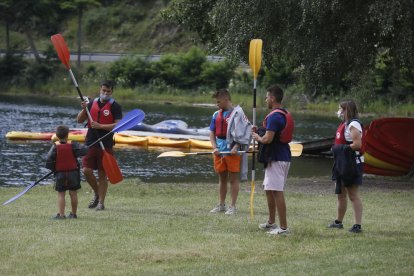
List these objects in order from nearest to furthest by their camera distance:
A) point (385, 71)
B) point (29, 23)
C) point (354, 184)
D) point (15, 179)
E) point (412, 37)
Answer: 1. point (354, 184)
2. point (412, 37)
3. point (15, 179)
4. point (385, 71)
5. point (29, 23)

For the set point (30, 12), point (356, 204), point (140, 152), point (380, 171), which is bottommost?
point (140, 152)

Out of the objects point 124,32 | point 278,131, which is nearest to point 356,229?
point 278,131

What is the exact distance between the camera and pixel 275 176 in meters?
9.99

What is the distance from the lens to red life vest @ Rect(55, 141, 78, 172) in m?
11.4

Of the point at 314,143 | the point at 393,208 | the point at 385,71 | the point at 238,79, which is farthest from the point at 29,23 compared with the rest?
the point at 393,208

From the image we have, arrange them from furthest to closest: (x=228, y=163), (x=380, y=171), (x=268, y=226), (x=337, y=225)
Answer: (x=380, y=171)
(x=228, y=163)
(x=337, y=225)
(x=268, y=226)

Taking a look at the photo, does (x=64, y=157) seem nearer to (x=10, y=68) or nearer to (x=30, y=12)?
(x=10, y=68)

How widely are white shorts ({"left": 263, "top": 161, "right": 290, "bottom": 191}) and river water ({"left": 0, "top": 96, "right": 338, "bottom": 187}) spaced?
983cm

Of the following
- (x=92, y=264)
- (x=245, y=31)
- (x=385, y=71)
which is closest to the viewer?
(x=92, y=264)

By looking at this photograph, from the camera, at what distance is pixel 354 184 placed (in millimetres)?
10328

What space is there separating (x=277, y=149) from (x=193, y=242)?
60.0 inches

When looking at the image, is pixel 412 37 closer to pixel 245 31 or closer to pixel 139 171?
pixel 245 31

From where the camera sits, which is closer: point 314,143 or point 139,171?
point 139,171

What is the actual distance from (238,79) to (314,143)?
28519mm
